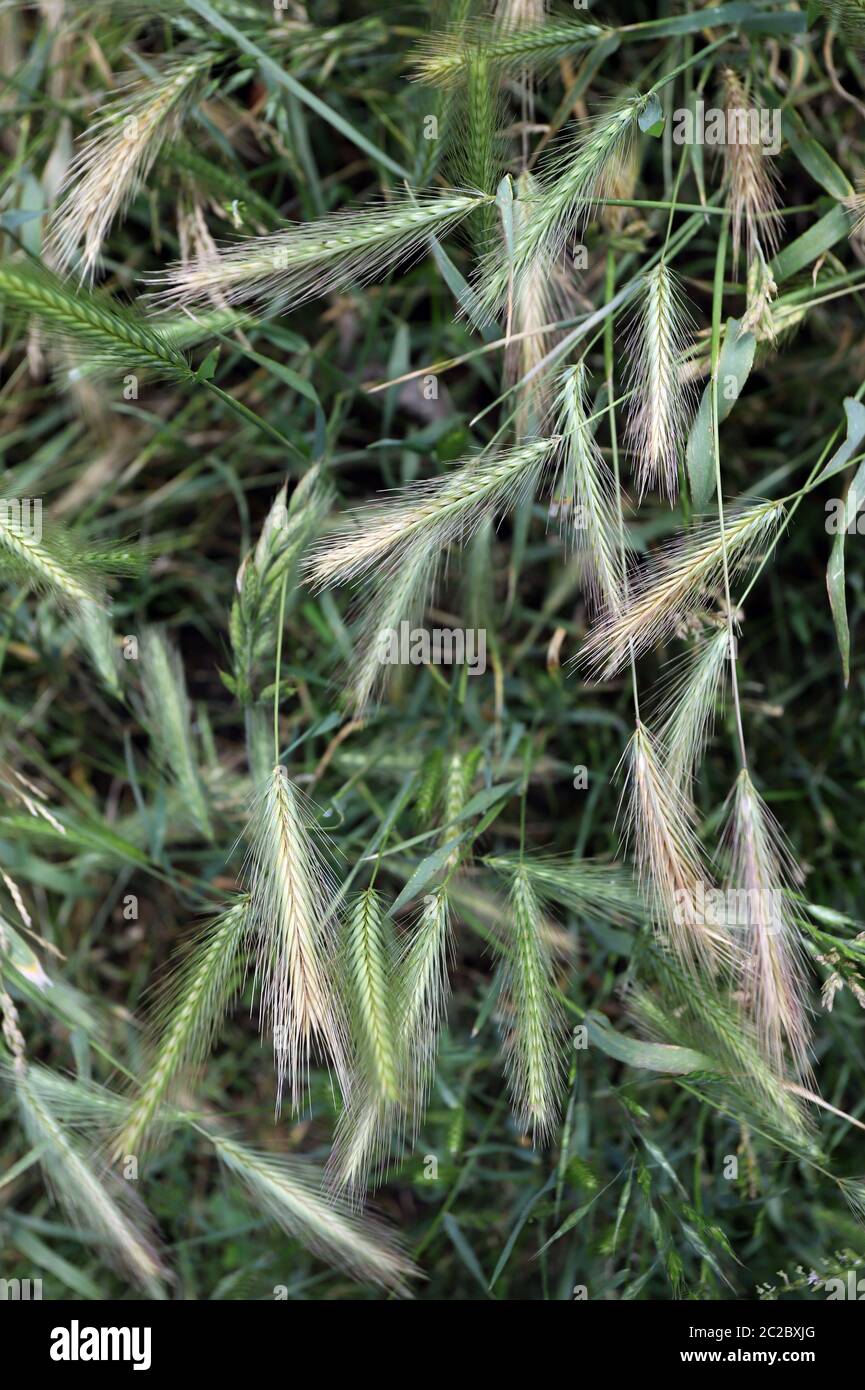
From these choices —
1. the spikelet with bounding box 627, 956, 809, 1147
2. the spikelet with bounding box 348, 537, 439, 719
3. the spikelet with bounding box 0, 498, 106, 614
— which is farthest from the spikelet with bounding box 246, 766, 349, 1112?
the spikelet with bounding box 627, 956, 809, 1147

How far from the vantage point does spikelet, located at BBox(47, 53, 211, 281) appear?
97 cm

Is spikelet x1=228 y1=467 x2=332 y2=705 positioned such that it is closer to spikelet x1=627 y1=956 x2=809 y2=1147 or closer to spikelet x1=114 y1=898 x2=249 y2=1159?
spikelet x1=114 y1=898 x2=249 y2=1159

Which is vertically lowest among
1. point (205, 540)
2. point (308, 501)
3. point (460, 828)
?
point (460, 828)

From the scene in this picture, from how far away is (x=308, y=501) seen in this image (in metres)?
1.13

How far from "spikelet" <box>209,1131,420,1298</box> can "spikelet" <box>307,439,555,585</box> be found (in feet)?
2.21

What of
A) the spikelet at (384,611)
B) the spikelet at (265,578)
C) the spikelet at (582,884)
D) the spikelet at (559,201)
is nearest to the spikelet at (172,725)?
the spikelet at (265,578)

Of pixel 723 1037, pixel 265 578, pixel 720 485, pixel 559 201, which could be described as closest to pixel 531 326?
pixel 559 201

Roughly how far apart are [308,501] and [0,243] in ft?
2.21

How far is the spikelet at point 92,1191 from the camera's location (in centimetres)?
110

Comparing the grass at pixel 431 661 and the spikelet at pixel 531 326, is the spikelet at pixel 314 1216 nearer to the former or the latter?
the grass at pixel 431 661

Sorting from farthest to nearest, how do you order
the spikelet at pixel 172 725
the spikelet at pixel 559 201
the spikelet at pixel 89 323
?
the spikelet at pixel 172 725 < the spikelet at pixel 559 201 < the spikelet at pixel 89 323
